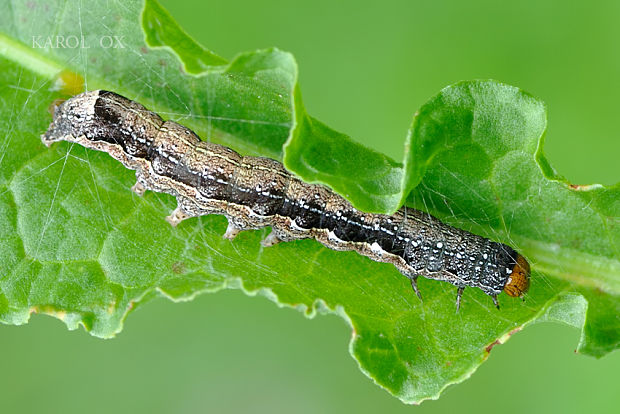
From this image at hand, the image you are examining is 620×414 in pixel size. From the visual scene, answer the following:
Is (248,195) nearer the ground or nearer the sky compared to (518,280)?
nearer the ground

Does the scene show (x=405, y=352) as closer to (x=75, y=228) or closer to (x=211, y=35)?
(x=75, y=228)

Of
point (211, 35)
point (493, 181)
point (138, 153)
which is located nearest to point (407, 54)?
point (211, 35)

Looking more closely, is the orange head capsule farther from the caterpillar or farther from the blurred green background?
the blurred green background

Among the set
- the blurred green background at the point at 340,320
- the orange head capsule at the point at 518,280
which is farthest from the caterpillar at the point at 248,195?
the blurred green background at the point at 340,320

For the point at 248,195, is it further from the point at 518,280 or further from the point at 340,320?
the point at 340,320

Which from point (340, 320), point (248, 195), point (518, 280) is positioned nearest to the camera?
point (518, 280)

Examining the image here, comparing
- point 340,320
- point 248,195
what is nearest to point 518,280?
point 248,195

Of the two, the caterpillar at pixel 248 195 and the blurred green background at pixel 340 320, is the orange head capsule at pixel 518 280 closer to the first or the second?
the caterpillar at pixel 248 195
